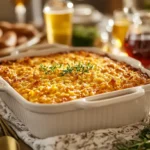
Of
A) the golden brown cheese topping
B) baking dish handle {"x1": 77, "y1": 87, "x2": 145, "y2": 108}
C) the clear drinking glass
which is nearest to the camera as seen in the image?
baking dish handle {"x1": 77, "y1": 87, "x2": 145, "y2": 108}

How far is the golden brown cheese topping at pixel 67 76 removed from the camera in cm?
156

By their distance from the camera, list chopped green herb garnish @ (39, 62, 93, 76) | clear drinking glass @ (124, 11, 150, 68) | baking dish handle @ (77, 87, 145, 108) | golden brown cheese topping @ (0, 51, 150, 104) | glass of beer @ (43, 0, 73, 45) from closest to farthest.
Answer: baking dish handle @ (77, 87, 145, 108) → golden brown cheese topping @ (0, 51, 150, 104) → chopped green herb garnish @ (39, 62, 93, 76) → clear drinking glass @ (124, 11, 150, 68) → glass of beer @ (43, 0, 73, 45)

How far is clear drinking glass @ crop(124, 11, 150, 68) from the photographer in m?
2.16

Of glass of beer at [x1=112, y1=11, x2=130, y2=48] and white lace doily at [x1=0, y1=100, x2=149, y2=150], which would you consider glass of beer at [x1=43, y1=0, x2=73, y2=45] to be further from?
white lace doily at [x1=0, y1=100, x2=149, y2=150]

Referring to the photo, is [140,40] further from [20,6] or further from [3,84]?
[20,6]

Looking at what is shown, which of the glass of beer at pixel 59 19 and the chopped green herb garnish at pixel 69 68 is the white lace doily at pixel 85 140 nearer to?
the chopped green herb garnish at pixel 69 68

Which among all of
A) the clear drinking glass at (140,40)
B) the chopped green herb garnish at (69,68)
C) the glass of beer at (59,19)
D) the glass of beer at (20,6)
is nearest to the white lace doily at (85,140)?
the chopped green herb garnish at (69,68)

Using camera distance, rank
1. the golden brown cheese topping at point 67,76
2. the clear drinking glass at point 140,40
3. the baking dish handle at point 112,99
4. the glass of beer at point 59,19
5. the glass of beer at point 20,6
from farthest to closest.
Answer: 1. the glass of beer at point 20,6
2. the glass of beer at point 59,19
3. the clear drinking glass at point 140,40
4. the golden brown cheese topping at point 67,76
5. the baking dish handle at point 112,99

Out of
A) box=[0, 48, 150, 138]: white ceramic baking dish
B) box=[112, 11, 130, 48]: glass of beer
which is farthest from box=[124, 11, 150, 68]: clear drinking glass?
box=[0, 48, 150, 138]: white ceramic baking dish

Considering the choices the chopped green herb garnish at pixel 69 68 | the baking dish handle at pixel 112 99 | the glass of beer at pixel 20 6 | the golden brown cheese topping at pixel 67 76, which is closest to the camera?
the baking dish handle at pixel 112 99

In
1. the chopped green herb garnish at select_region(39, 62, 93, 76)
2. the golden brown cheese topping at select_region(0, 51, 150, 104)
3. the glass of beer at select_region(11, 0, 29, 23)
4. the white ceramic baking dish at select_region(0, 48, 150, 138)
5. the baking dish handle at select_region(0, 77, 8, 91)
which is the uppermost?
the glass of beer at select_region(11, 0, 29, 23)

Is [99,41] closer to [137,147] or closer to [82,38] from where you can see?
[82,38]

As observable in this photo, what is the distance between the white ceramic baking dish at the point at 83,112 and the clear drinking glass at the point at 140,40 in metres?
0.59

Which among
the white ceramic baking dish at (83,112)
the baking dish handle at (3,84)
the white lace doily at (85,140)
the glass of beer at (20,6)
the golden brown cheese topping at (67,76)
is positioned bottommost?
the white lace doily at (85,140)
